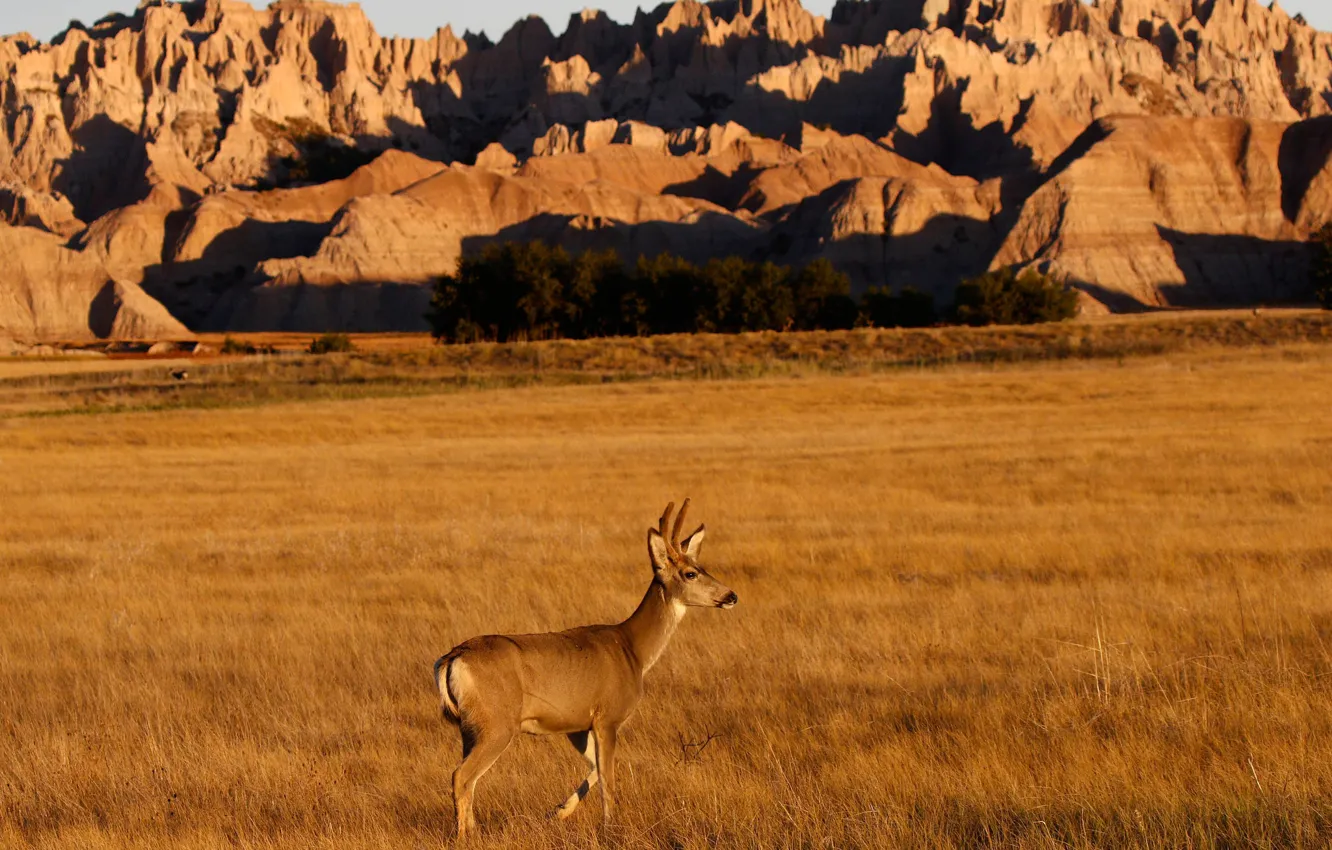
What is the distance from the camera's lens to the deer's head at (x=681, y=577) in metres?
7.00

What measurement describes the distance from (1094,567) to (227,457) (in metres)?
26.2

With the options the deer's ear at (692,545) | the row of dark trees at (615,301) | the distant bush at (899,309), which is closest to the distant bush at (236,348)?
the row of dark trees at (615,301)

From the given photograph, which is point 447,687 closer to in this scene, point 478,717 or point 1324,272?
point 478,717

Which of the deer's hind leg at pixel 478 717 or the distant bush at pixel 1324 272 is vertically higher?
the distant bush at pixel 1324 272

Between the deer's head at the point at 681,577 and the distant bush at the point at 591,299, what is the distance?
298ft

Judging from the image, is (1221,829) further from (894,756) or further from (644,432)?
(644,432)

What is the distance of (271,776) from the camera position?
8.26 metres

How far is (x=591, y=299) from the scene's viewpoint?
331 ft

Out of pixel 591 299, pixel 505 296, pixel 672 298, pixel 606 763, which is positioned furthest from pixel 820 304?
pixel 606 763

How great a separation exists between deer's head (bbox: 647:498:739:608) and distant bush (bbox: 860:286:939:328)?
338ft

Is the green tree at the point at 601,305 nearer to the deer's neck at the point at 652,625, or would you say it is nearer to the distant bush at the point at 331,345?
the distant bush at the point at 331,345

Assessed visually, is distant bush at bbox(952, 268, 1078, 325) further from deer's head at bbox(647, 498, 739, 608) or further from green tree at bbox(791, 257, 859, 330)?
deer's head at bbox(647, 498, 739, 608)

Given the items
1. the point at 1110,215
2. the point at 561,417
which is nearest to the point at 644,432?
the point at 561,417

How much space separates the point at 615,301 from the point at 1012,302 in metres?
31.9
